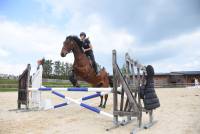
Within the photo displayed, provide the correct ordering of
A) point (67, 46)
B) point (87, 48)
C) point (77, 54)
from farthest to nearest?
1. point (87, 48)
2. point (77, 54)
3. point (67, 46)

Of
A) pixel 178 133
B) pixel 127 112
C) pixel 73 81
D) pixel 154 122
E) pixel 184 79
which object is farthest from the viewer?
pixel 184 79

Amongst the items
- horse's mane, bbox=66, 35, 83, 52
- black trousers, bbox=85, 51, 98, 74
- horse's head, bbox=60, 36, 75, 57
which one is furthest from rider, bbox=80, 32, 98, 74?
horse's head, bbox=60, 36, 75, 57

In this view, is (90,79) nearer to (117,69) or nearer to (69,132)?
(117,69)

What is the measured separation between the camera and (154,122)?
506cm

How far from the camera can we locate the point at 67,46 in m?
6.48

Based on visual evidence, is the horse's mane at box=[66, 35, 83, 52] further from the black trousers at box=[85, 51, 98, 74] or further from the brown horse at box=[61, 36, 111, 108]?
the black trousers at box=[85, 51, 98, 74]

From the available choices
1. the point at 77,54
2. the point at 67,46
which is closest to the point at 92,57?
the point at 77,54

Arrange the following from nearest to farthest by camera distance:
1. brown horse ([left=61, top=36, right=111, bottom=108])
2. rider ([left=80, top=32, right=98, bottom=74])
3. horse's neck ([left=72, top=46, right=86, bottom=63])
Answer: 1. brown horse ([left=61, top=36, right=111, bottom=108])
2. horse's neck ([left=72, top=46, right=86, bottom=63])
3. rider ([left=80, top=32, right=98, bottom=74])

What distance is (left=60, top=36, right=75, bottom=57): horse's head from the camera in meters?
6.39

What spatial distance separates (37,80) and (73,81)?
4.71 feet

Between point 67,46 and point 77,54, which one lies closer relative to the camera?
point 67,46

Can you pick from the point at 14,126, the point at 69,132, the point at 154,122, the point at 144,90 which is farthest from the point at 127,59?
the point at 14,126

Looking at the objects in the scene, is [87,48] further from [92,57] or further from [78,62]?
[78,62]

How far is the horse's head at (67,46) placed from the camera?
21.0 ft
